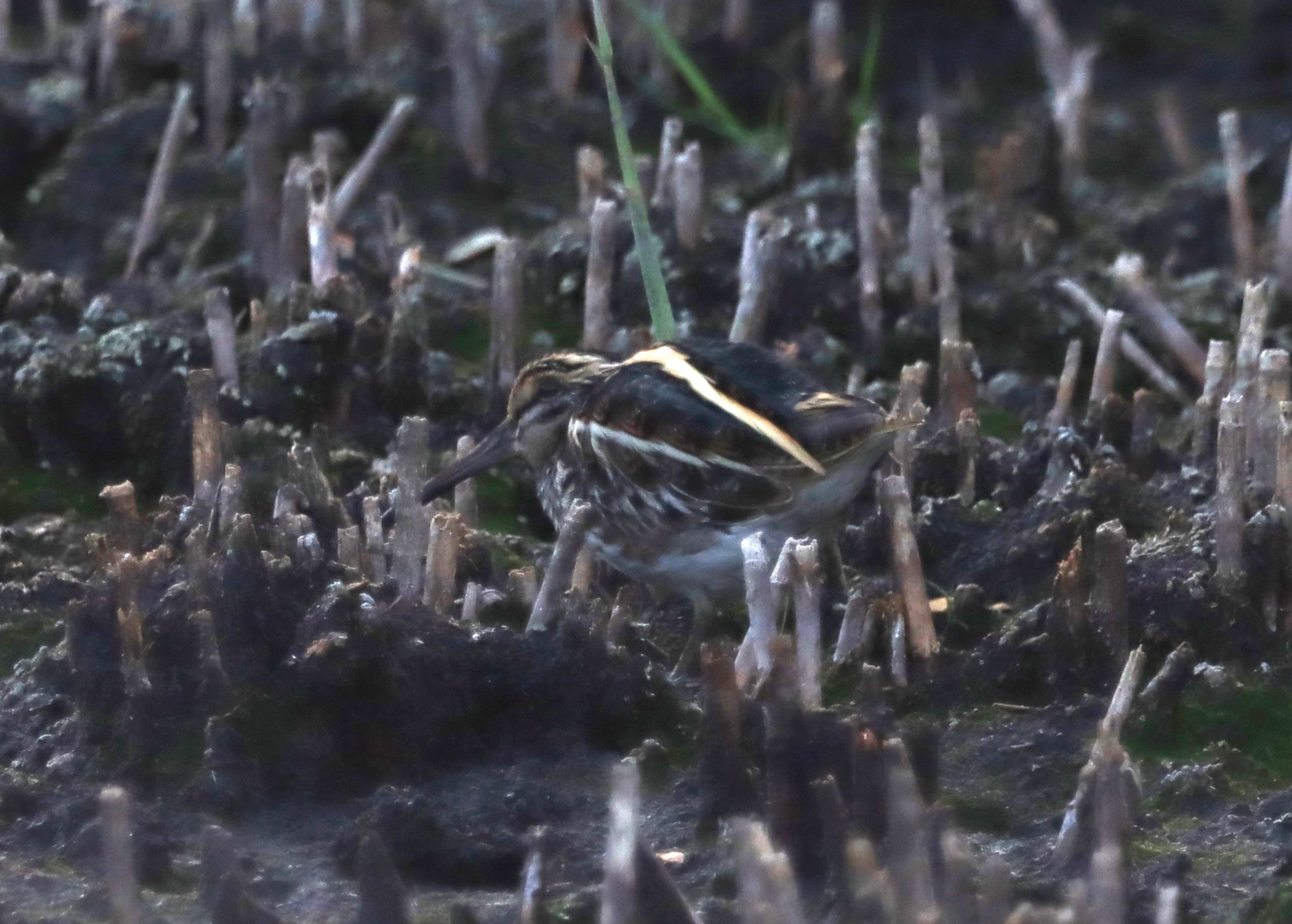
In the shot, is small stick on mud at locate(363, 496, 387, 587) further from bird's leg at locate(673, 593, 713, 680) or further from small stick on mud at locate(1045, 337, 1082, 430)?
small stick on mud at locate(1045, 337, 1082, 430)

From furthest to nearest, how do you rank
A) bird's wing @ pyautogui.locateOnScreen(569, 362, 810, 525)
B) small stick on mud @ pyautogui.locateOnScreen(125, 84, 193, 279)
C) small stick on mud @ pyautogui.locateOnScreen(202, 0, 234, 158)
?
small stick on mud @ pyautogui.locateOnScreen(202, 0, 234, 158) < small stick on mud @ pyautogui.locateOnScreen(125, 84, 193, 279) < bird's wing @ pyautogui.locateOnScreen(569, 362, 810, 525)

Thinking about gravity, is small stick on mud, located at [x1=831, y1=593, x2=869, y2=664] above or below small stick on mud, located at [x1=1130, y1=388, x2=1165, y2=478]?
below

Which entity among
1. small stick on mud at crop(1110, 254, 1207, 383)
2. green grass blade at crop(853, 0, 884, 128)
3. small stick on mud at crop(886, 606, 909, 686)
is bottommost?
small stick on mud at crop(886, 606, 909, 686)

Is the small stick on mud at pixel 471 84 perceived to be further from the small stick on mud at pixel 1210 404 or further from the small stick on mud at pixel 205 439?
the small stick on mud at pixel 1210 404

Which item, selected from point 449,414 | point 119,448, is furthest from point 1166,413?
point 119,448

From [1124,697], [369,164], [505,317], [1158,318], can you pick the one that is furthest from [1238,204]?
[1124,697]

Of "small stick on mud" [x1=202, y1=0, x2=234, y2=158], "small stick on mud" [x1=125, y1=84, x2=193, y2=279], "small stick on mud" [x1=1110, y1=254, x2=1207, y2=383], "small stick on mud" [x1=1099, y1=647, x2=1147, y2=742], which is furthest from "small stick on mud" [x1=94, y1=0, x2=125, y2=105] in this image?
"small stick on mud" [x1=1099, y1=647, x2=1147, y2=742]

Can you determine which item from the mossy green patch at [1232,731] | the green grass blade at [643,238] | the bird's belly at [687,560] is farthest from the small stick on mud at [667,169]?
the mossy green patch at [1232,731]
